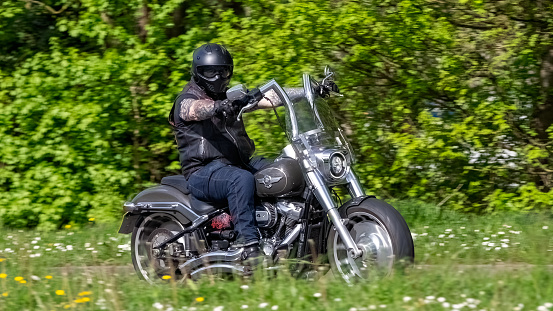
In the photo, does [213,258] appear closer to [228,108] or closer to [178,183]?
[178,183]

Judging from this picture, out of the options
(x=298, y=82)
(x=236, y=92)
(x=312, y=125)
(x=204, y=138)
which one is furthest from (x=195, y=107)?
(x=298, y=82)

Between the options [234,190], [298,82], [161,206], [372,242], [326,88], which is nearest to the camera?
[372,242]

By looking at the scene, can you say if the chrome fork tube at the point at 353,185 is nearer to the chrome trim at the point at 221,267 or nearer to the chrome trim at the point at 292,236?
the chrome trim at the point at 292,236

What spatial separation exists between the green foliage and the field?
1.87 m

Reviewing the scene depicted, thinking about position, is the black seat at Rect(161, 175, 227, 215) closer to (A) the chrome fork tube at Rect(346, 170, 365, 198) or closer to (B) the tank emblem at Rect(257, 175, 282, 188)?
(B) the tank emblem at Rect(257, 175, 282, 188)

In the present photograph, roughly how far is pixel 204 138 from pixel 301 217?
0.96 m

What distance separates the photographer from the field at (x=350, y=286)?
167 inches

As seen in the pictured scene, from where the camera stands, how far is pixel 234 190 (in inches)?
197

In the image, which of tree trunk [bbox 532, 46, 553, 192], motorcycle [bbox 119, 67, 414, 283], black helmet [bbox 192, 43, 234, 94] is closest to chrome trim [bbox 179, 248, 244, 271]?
motorcycle [bbox 119, 67, 414, 283]

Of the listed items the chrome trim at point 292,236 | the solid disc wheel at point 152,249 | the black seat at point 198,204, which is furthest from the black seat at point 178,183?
the chrome trim at point 292,236

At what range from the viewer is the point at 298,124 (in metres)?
4.98

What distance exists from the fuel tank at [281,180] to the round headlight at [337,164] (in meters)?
0.26

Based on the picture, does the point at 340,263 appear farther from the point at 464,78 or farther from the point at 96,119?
the point at 96,119

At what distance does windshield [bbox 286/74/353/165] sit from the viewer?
195 inches
